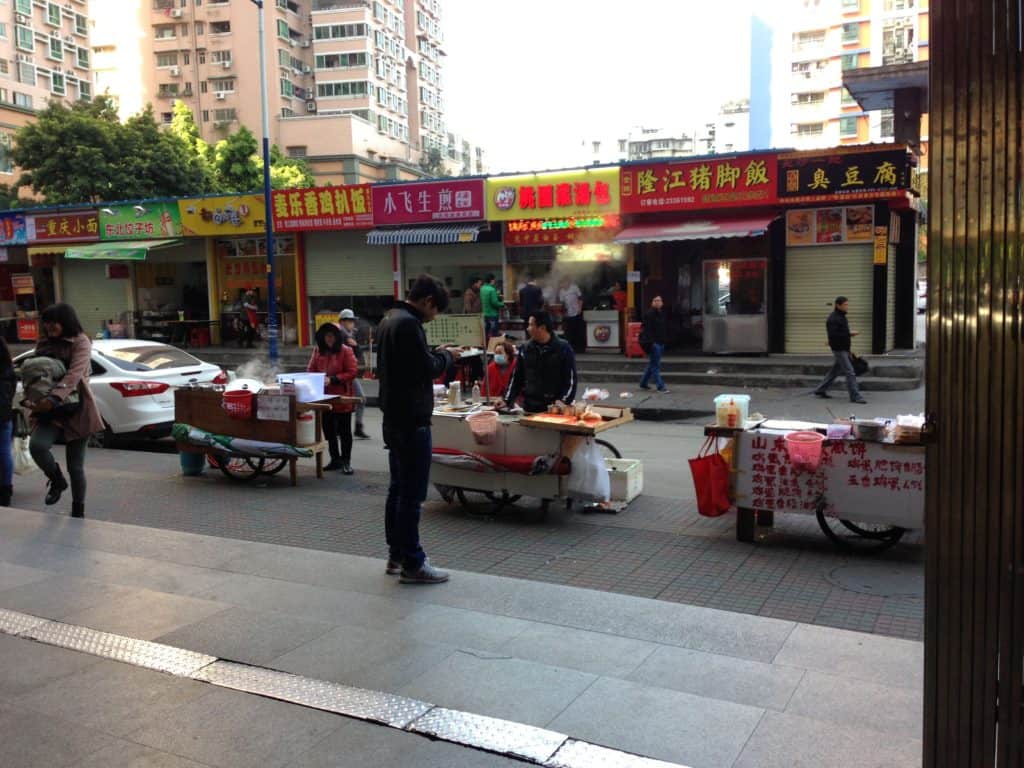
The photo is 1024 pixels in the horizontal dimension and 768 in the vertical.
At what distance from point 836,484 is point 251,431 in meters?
5.83

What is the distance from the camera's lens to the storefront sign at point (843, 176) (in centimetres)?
1609

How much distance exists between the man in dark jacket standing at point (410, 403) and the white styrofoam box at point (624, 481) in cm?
260

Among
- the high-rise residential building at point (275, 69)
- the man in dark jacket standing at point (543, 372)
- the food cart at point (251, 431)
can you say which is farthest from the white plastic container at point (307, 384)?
the high-rise residential building at point (275, 69)

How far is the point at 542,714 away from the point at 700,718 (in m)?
0.67

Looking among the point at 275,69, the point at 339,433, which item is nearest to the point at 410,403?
the point at 339,433

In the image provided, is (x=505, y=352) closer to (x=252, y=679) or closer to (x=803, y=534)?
(x=803, y=534)

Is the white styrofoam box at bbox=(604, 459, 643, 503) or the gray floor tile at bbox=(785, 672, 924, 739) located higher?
the white styrofoam box at bbox=(604, 459, 643, 503)

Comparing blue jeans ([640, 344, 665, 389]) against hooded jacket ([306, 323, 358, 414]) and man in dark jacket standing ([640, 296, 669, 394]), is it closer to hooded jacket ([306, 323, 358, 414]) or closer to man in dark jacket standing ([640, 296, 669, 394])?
man in dark jacket standing ([640, 296, 669, 394])

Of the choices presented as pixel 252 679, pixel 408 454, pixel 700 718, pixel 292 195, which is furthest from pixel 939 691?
pixel 292 195

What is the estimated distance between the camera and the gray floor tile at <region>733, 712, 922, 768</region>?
3.26 metres

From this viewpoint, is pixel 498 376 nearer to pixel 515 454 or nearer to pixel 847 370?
pixel 515 454

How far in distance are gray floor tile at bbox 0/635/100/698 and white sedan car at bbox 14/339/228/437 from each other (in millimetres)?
6976

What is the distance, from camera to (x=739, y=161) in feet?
57.5

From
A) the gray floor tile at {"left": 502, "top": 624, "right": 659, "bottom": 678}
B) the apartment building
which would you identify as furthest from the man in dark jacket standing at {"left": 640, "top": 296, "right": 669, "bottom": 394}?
the apartment building
